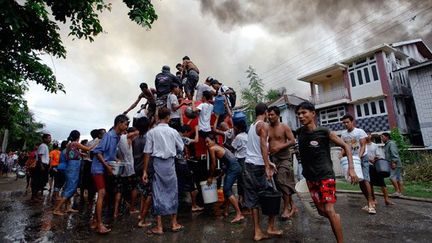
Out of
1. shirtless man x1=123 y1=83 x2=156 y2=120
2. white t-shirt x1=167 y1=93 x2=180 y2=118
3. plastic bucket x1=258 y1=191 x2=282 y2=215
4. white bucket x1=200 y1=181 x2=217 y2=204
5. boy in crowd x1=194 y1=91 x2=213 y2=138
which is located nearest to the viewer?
plastic bucket x1=258 y1=191 x2=282 y2=215

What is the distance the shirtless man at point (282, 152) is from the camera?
15.8 feet

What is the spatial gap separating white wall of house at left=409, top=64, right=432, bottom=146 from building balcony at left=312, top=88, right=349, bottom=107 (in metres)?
5.45

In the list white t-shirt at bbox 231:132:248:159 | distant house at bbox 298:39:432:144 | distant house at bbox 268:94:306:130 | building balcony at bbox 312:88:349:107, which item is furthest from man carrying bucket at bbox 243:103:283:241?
distant house at bbox 268:94:306:130

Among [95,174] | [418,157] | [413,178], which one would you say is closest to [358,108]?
[418,157]

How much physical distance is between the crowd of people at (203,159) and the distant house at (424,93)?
14.1 meters

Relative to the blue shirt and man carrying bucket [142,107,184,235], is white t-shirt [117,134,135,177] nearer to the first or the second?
the blue shirt

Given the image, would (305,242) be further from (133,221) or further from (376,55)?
(376,55)

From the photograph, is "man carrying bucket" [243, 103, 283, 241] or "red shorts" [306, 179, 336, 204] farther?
"man carrying bucket" [243, 103, 283, 241]

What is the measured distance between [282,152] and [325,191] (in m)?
1.69

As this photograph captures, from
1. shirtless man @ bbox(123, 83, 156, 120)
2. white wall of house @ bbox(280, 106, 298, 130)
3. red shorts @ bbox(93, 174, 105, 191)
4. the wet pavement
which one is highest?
white wall of house @ bbox(280, 106, 298, 130)

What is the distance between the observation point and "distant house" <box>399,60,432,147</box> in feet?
60.1

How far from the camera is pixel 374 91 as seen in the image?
866 inches

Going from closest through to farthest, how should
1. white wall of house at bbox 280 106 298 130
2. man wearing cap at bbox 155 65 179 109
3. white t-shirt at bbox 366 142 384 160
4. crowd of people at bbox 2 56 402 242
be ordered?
crowd of people at bbox 2 56 402 242 < white t-shirt at bbox 366 142 384 160 < man wearing cap at bbox 155 65 179 109 < white wall of house at bbox 280 106 298 130

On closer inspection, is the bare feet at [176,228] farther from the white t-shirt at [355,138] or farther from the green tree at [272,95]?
the green tree at [272,95]
